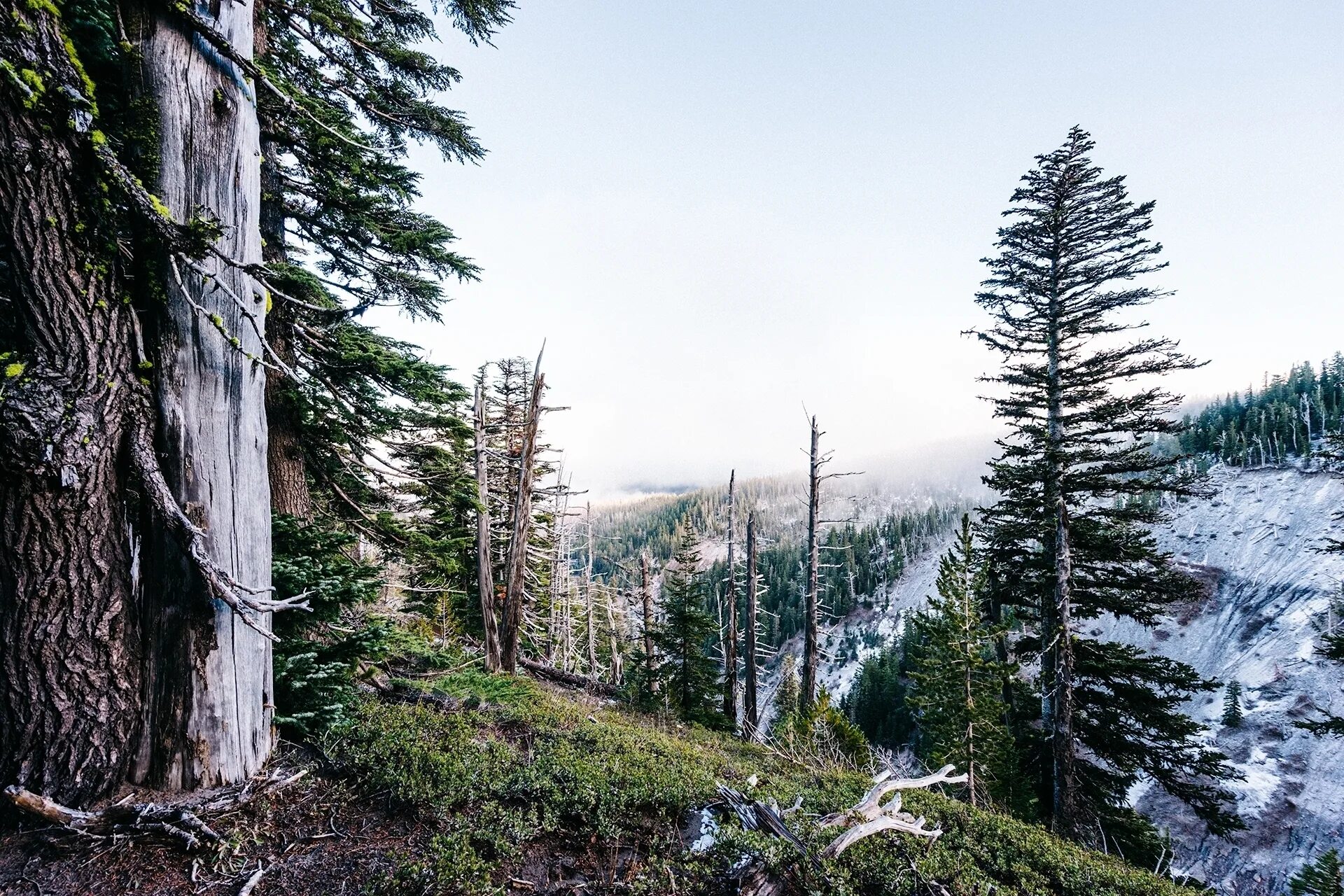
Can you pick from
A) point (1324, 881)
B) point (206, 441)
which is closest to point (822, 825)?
point (206, 441)

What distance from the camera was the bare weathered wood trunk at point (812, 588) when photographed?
1530 cm

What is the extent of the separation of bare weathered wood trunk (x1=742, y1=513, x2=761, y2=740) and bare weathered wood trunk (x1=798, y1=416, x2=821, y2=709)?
1.60 metres

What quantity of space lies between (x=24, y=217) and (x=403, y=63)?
15.6 ft

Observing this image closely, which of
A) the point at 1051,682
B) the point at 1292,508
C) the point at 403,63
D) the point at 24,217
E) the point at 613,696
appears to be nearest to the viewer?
the point at 24,217

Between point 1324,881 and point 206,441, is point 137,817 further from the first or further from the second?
point 1324,881

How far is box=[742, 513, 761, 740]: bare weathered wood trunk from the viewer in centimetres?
1570

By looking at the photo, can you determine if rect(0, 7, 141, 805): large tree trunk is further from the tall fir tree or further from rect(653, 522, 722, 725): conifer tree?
the tall fir tree

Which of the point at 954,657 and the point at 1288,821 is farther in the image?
the point at 1288,821

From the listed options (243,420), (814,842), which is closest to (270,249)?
(243,420)

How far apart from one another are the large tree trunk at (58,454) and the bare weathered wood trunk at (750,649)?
14.9 meters

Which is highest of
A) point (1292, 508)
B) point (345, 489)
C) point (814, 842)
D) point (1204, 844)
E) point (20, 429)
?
point (20, 429)

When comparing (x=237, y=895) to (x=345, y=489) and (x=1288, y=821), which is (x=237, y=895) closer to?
(x=345, y=489)

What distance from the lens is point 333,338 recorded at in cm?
541

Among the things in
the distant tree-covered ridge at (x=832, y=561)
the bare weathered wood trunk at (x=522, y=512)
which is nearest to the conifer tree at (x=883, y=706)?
the distant tree-covered ridge at (x=832, y=561)
